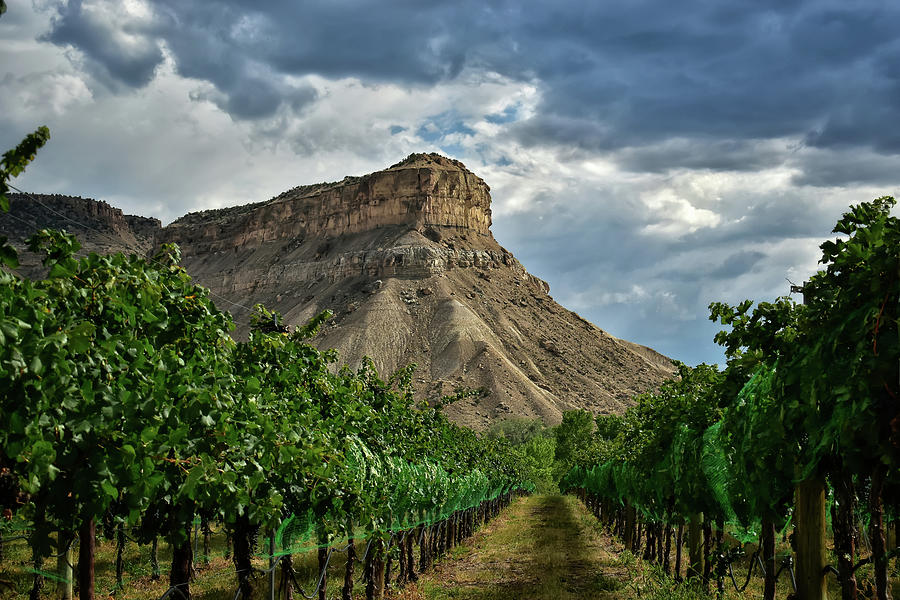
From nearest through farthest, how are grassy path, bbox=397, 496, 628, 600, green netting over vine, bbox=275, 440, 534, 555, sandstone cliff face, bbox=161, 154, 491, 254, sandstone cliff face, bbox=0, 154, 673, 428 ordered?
1. green netting over vine, bbox=275, 440, 534, 555
2. grassy path, bbox=397, 496, 628, 600
3. sandstone cliff face, bbox=0, 154, 673, 428
4. sandstone cliff face, bbox=161, 154, 491, 254

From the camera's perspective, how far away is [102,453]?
14.2ft

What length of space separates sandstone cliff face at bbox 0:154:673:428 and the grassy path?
52080mm

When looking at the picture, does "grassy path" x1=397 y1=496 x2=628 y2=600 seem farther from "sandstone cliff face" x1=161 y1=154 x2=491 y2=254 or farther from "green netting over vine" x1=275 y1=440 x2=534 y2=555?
"sandstone cliff face" x1=161 y1=154 x2=491 y2=254

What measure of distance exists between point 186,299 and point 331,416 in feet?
16.5

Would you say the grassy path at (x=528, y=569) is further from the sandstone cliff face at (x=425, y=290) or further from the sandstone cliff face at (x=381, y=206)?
the sandstone cliff face at (x=381, y=206)

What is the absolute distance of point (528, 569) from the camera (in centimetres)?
1789

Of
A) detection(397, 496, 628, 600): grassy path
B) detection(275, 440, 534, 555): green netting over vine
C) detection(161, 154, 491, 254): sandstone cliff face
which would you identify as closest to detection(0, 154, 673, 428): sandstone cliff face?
detection(161, 154, 491, 254): sandstone cliff face

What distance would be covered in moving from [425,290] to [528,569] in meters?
93.2

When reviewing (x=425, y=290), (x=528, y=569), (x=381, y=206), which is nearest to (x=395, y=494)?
(x=528, y=569)

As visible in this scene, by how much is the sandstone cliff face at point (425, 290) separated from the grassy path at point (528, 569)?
5208 cm

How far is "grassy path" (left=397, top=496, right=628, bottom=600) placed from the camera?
47.4ft

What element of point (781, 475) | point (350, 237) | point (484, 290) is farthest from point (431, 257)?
point (781, 475)

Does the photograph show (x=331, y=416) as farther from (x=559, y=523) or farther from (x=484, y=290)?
(x=484, y=290)

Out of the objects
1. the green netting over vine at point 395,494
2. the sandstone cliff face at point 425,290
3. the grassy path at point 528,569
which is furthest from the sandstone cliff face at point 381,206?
the green netting over vine at point 395,494
